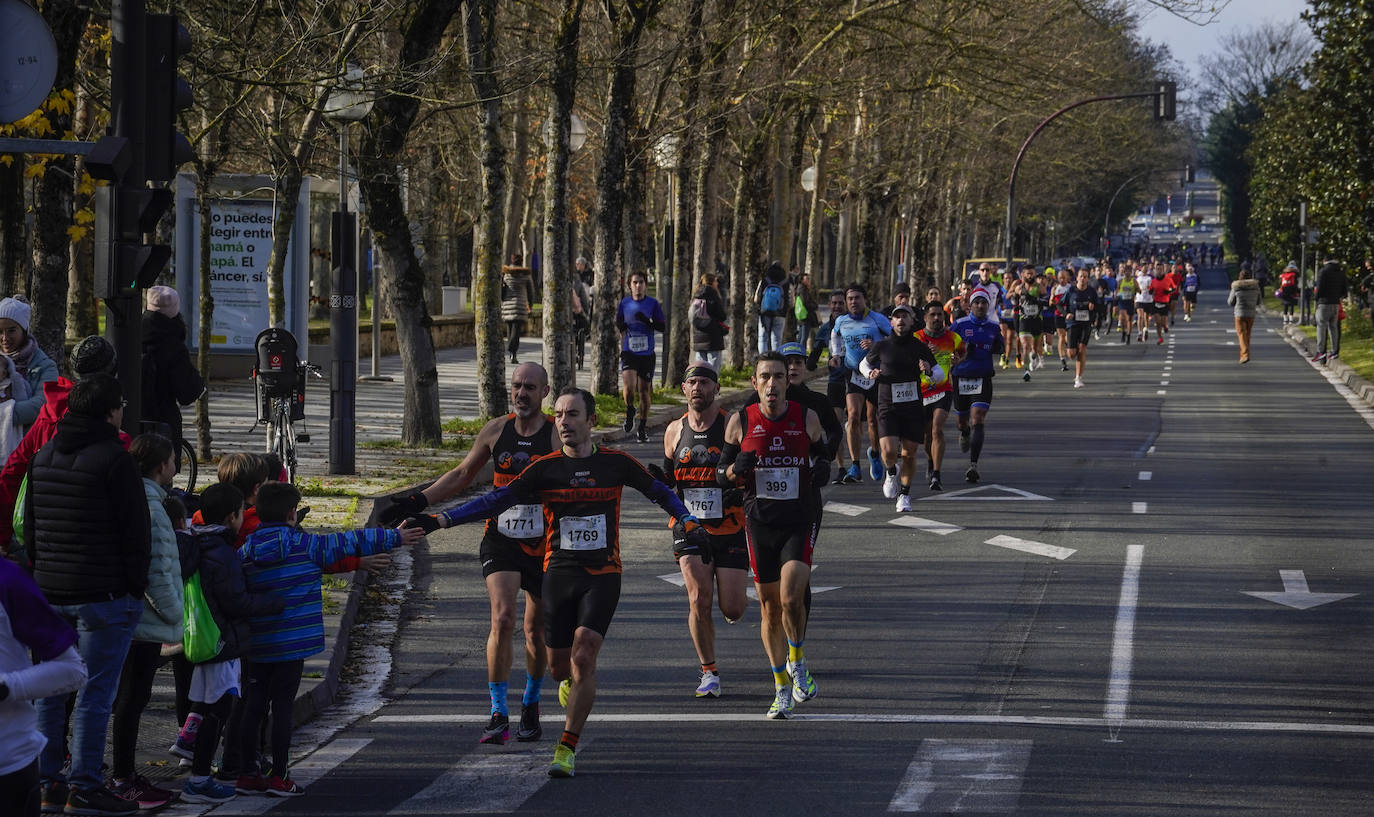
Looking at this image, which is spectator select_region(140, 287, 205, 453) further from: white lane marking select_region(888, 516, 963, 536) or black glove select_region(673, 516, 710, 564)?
white lane marking select_region(888, 516, 963, 536)

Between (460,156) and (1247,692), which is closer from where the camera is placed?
(1247,692)

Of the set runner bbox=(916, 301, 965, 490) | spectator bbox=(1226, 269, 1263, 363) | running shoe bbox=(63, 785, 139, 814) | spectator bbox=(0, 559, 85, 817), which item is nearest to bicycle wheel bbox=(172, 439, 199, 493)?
running shoe bbox=(63, 785, 139, 814)

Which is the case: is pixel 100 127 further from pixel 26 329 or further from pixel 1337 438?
pixel 1337 438

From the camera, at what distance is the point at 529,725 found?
843cm

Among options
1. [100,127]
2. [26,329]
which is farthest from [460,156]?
[26,329]

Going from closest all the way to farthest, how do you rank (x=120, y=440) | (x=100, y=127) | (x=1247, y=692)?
(x=120, y=440) < (x=1247, y=692) < (x=100, y=127)

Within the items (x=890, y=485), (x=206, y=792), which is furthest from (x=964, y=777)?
A: (x=890, y=485)

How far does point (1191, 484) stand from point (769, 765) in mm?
11485

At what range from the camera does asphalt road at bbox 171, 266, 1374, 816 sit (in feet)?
24.4

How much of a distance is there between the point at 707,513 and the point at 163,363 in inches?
192

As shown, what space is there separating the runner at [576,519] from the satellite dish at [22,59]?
99.6 inches

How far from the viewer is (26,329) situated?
382 inches

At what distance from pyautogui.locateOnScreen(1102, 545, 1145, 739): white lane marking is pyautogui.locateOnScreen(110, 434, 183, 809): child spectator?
406cm

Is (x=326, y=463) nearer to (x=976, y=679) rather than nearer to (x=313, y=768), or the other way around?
(x=976, y=679)
